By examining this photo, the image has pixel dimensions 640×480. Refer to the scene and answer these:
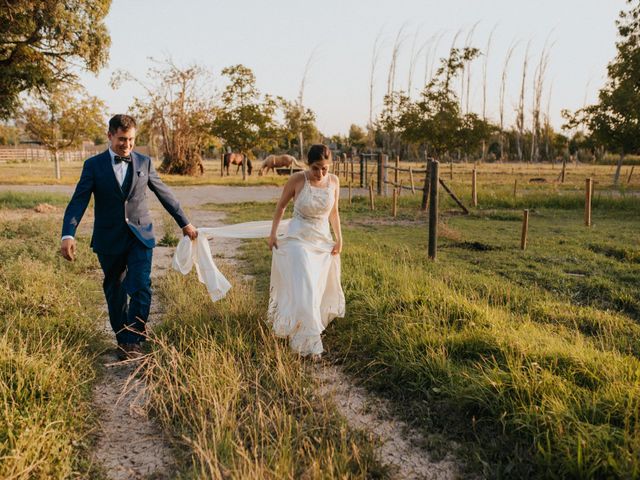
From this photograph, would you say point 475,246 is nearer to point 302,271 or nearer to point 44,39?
point 302,271

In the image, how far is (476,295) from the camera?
5.94 meters

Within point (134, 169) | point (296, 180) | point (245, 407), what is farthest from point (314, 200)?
point (245, 407)

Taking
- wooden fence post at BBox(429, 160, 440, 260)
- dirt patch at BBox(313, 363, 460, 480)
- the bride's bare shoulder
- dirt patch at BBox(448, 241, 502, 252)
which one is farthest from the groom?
dirt patch at BBox(448, 241, 502, 252)

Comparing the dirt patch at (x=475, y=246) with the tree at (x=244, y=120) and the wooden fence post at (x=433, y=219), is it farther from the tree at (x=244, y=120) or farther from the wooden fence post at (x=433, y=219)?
the tree at (x=244, y=120)

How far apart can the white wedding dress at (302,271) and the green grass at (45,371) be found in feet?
3.64

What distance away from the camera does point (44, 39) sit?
14531 mm

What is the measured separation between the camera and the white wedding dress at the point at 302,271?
450cm

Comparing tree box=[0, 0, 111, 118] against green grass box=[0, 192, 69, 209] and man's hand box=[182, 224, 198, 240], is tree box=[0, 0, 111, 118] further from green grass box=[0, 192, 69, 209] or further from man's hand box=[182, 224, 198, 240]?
man's hand box=[182, 224, 198, 240]

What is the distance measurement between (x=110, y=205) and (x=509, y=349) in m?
3.17

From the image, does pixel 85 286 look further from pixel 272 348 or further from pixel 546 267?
pixel 546 267

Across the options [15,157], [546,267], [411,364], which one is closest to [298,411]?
[411,364]

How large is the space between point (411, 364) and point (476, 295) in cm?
201

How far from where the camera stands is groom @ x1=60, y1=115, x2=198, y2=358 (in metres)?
4.38

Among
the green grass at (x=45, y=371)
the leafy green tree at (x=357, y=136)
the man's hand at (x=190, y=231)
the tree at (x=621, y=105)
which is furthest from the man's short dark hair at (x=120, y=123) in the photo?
the leafy green tree at (x=357, y=136)
